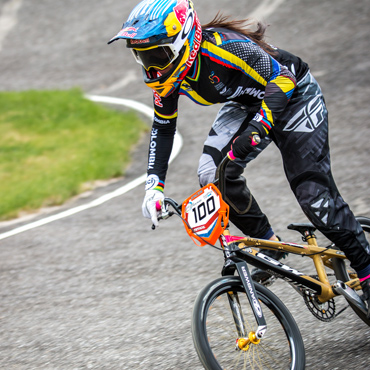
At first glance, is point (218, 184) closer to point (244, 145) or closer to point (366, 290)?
point (244, 145)

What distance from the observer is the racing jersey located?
12.1 feet

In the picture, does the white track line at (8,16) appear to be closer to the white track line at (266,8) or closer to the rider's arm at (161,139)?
the white track line at (266,8)

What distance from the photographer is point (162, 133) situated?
4211 millimetres

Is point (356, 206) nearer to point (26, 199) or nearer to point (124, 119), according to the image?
point (26, 199)

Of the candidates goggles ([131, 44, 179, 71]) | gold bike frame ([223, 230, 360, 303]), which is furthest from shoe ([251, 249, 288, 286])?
goggles ([131, 44, 179, 71])

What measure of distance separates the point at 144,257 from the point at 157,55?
2.86 meters

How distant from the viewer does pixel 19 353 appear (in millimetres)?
4438

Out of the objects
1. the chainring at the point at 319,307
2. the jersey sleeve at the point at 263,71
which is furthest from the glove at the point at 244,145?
the chainring at the point at 319,307

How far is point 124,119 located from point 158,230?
4.37m

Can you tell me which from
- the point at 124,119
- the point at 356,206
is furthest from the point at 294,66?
the point at 124,119

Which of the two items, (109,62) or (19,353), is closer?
(19,353)

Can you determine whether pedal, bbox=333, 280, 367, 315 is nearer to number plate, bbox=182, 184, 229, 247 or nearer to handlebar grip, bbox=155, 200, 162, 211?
number plate, bbox=182, 184, 229, 247

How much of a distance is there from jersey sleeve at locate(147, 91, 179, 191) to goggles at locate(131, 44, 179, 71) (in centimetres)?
37

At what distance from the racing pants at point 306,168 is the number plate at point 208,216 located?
547mm
